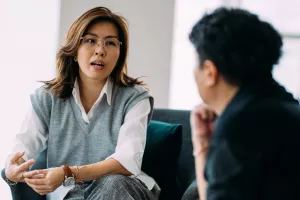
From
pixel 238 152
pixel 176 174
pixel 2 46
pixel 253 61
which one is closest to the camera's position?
pixel 238 152

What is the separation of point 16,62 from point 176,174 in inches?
52.7

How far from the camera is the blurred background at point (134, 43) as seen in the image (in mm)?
3188

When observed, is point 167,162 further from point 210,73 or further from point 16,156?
point 210,73

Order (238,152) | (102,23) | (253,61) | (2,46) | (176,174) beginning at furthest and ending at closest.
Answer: (2,46) < (176,174) < (102,23) < (253,61) < (238,152)

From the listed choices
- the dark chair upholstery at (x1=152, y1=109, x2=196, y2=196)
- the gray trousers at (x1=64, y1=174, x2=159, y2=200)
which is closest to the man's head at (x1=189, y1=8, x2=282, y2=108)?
the gray trousers at (x1=64, y1=174, x2=159, y2=200)

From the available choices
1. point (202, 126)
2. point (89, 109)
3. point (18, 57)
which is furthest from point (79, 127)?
point (18, 57)

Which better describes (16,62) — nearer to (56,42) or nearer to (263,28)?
(56,42)

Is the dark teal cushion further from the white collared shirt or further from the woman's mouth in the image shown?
the woman's mouth

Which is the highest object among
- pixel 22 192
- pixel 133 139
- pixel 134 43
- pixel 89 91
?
pixel 134 43

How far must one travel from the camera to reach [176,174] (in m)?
2.44

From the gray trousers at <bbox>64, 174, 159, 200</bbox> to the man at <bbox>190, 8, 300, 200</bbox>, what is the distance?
0.68 metres

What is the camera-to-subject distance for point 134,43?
3.51 metres

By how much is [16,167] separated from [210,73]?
1092mm

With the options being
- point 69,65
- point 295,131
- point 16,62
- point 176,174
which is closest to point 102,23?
point 69,65
